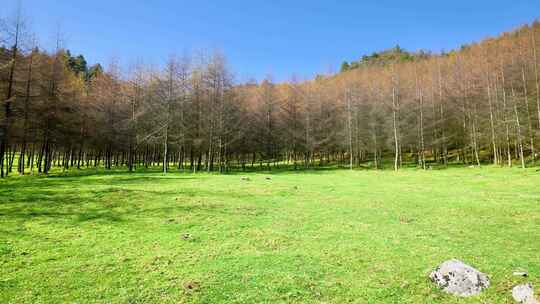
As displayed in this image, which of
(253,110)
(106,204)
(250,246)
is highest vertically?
(253,110)

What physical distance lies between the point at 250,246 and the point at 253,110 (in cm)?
4579

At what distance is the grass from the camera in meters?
6.25

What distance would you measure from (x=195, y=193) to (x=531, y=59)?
48069mm

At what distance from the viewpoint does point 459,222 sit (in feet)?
39.9

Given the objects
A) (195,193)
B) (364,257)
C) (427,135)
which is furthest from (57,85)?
(427,135)

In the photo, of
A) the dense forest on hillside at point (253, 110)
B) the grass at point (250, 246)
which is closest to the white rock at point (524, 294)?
the grass at point (250, 246)

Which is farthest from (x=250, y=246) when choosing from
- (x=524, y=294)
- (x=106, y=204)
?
(x=106, y=204)

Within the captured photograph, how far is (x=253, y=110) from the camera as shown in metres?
53.7

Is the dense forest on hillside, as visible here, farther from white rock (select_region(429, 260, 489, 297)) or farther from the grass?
white rock (select_region(429, 260, 489, 297))

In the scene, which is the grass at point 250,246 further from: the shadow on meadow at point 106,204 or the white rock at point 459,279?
the white rock at point 459,279

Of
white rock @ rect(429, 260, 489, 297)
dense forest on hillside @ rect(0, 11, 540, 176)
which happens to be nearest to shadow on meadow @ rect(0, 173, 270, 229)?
white rock @ rect(429, 260, 489, 297)

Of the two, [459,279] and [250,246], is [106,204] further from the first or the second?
[459,279]

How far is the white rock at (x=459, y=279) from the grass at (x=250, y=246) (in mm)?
202

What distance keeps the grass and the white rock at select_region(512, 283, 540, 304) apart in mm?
181
